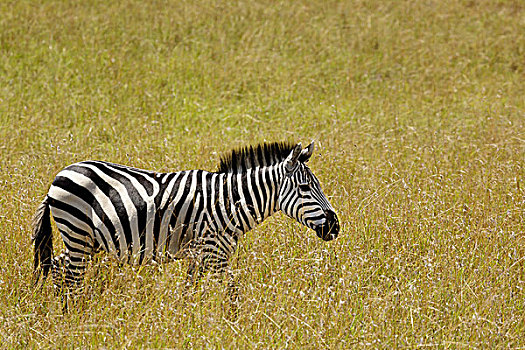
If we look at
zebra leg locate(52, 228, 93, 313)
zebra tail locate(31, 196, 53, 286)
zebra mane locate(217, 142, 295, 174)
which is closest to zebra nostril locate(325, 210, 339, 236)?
zebra mane locate(217, 142, 295, 174)

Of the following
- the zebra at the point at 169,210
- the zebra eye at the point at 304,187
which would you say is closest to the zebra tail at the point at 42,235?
the zebra at the point at 169,210

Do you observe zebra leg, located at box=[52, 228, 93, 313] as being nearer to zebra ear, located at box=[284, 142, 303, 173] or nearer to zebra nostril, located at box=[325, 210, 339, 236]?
zebra ear, located at box=[284, 142, 303, 173]

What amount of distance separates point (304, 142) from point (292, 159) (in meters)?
4.07

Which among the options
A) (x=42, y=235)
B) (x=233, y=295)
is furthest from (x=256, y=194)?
(x=42, y=235)

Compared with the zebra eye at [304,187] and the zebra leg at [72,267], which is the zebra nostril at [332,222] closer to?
the zebra eye at [304,187]

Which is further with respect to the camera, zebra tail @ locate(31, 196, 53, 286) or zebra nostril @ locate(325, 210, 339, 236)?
zebra nostril @ locate(325, 210, 339, 236)

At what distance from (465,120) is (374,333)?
6.81m

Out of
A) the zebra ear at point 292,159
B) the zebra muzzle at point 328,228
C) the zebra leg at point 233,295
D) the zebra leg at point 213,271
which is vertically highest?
the zebra ear at point 292,159

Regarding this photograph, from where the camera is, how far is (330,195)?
660cm

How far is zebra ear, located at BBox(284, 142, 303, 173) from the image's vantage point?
14.8 feet

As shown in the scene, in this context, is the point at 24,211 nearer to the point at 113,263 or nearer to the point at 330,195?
the point at 113,263

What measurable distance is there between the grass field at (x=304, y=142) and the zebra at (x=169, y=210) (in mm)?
205

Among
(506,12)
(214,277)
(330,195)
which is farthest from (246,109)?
(506,12)

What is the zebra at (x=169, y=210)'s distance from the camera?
433cm
